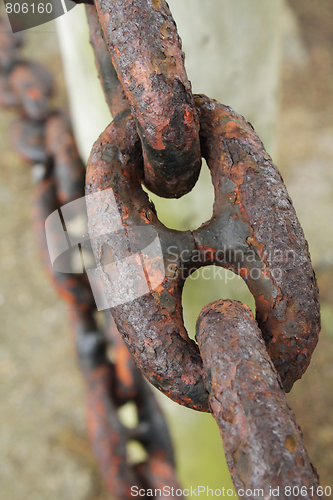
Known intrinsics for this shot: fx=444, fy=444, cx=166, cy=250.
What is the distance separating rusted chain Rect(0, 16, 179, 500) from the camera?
0.83m

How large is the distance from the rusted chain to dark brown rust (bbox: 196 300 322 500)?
51cm

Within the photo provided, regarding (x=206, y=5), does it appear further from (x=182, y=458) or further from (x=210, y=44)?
(x=182, y=458)

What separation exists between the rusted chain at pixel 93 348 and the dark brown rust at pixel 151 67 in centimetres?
52

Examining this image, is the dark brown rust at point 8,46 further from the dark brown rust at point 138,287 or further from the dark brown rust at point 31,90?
the dark brown rust at point 138,287

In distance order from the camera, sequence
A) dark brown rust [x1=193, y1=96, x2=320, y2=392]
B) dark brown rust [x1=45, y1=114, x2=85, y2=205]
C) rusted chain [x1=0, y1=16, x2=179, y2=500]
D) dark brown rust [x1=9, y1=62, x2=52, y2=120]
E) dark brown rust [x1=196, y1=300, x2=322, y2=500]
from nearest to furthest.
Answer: dark brown rust [x1=196, y1=300, x2=322, y2=500], dark brown rust [x1=193, y1=96, x2=320, y2=392], rusted chain [x1=0, y1=16, x2=179, y2=500], dark brown rust [x1=45, y1=114, x2=85, y2=205], dark brown rust [x1=9, y1=62, x2=52, y2=120]

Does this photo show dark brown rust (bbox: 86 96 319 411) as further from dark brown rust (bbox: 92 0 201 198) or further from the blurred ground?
the blurred ground

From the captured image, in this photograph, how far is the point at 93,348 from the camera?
93cm

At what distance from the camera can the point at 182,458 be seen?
995 millimetres

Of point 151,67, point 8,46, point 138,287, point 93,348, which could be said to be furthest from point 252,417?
point 8,46

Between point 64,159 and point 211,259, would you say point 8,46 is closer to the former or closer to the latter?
point 64,159

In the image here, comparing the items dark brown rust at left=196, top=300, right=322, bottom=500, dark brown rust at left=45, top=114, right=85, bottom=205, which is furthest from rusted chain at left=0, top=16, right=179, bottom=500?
dark brown rust at left=196, top=300, right=322, bottom=500

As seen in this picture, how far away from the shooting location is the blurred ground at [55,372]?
104 centimetres

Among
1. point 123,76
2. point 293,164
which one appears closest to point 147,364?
point 123,76

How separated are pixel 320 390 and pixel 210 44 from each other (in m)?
0.90
